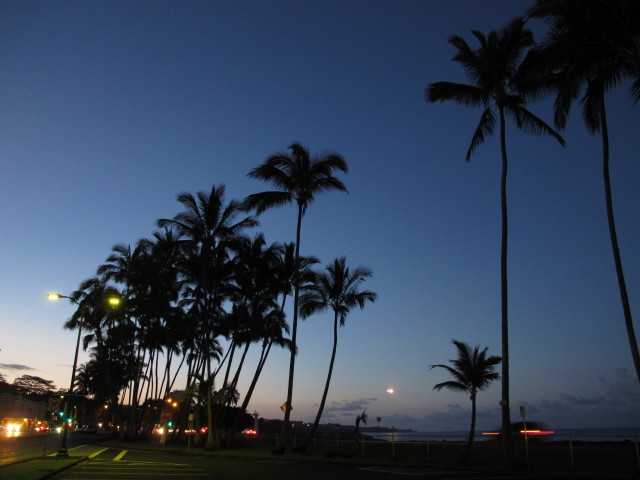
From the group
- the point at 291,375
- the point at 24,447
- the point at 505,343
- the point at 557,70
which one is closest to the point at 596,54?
the point at 557,70

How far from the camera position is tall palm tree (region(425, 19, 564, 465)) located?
2089 centimetres

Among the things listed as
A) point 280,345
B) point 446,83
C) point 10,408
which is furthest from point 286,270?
point 10,408

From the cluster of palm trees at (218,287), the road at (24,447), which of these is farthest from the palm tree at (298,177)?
the road at (24,447)

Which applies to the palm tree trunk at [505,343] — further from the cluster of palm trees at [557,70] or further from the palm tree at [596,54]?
the palm tree at [596,54]

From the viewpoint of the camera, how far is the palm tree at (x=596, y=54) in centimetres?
1445

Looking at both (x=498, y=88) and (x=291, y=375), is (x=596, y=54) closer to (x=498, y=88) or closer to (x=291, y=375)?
(x=498, y=88)

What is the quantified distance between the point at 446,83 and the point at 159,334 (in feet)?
110

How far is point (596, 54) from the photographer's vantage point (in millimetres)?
15586

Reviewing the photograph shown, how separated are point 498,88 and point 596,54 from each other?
608 centimetres

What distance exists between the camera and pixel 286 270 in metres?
31.6

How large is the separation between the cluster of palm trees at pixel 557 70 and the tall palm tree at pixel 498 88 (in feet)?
0.14

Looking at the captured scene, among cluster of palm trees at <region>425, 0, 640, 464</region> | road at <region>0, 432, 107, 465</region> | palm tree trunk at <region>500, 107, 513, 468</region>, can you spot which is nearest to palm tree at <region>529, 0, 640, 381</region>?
cluster of palm trees at <region>425, 0, 640, 464</region>

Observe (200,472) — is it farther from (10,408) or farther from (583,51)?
(10,408)

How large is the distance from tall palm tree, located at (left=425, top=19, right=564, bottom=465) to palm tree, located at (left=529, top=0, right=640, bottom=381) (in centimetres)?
367
